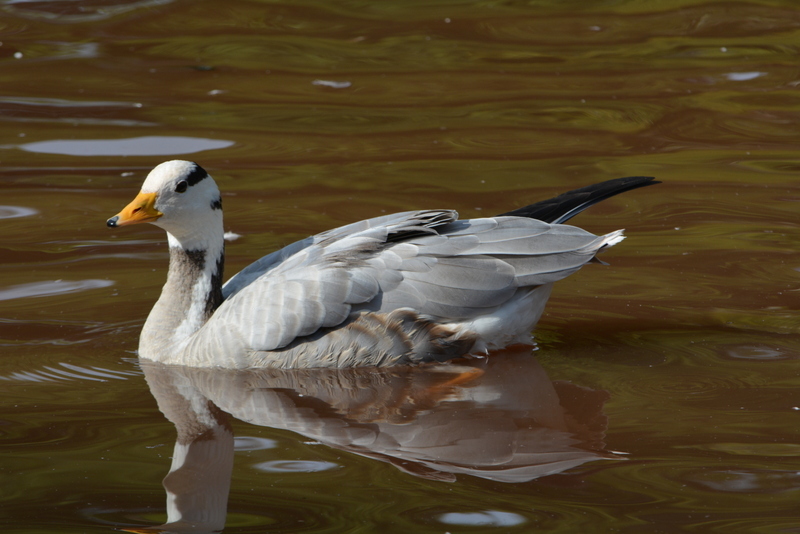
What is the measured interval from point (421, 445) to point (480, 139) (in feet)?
20.2

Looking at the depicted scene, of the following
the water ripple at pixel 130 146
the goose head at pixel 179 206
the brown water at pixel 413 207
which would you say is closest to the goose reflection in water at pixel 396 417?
the brown water at pixel 413 207

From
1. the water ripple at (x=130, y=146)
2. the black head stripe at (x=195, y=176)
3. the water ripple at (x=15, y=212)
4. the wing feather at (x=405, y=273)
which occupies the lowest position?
the water ripple at (x=15, y=212)

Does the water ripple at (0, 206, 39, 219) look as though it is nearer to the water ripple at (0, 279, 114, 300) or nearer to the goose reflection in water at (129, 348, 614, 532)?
the water ripple at (0, 279, 114, 300)

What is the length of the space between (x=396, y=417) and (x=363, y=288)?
86 centimetres

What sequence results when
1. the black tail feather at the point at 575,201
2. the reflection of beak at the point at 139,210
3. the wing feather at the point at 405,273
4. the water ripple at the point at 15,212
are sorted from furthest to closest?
the water ripple at the point at 15,212, the black tail feather at the point at 575,201, the reflection of beak at the point at 139,210, the wing feather at the point at 405,273

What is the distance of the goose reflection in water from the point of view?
16.6 ft

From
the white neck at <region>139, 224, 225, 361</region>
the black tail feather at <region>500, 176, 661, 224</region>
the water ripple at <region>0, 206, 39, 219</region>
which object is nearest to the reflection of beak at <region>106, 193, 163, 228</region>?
the white neck at <region>139, 224, 225, 361</region>

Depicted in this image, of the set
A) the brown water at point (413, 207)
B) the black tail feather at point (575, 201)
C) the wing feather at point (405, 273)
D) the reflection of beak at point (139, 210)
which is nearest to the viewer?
the brown water at point (413, 207)

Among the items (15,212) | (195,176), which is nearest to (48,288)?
(195,176)

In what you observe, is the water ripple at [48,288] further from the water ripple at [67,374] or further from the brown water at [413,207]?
the water ripple at [67,374]

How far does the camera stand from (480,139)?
36.3 feet

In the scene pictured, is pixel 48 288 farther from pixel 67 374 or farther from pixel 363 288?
pixel 363 288

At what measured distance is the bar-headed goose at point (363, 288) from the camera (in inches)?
247

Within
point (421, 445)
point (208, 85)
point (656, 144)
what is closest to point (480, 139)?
point (656, 144)
